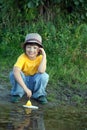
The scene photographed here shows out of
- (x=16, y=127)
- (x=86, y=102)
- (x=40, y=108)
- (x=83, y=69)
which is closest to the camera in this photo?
(x=16, y=127)

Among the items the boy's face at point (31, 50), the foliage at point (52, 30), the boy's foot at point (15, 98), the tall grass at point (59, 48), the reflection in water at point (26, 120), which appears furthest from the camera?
the foliage at point (52, 30)

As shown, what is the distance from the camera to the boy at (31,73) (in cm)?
671

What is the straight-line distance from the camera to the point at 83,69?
8547mm

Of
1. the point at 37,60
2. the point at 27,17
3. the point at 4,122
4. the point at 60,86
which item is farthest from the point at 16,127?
the point at 27,17

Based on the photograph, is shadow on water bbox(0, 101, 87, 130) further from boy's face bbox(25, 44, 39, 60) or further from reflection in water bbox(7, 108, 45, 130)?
boy's face bbox(25, 44, 39, 60)

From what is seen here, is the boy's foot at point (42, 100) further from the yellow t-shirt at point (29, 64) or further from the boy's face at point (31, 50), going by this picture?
the boy's face at point (31, 50)

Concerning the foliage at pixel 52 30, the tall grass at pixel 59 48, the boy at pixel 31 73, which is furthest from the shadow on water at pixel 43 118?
the foliage at pixel 52 30

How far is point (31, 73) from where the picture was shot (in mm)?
6922

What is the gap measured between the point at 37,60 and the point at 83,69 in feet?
5.99

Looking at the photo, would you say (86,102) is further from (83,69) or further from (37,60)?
(83,69)

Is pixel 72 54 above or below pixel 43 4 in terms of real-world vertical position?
below

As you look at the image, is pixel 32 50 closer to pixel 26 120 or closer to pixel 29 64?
pixel 29 64

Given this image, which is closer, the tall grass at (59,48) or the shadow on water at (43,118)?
the shadow on water at (43,118)

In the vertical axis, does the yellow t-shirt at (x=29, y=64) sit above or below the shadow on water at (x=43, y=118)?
above
